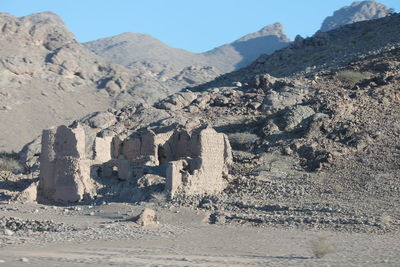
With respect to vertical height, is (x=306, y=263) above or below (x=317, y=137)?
below

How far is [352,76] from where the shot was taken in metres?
29.3

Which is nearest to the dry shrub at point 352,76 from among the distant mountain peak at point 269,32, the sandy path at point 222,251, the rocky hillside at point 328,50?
the rocky hillside at point 328,50

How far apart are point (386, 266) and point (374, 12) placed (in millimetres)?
94839

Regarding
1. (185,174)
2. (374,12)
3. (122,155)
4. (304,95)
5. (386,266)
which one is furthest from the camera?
(374,12)

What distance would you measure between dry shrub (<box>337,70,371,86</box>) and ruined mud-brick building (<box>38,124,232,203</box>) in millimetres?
9095

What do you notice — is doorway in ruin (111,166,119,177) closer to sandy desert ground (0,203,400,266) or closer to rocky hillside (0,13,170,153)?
sandy desert ground (0,203,400,266)

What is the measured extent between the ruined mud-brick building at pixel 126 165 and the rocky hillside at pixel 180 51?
75238 mm

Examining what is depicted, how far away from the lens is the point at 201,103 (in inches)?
1172

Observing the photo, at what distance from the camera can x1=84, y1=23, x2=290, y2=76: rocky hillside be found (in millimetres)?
104275

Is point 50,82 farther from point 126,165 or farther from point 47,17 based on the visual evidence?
point 47,17

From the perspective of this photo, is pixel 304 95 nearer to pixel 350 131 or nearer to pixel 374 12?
pixel 350 131

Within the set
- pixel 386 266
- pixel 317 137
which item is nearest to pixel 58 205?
pixel 317 137

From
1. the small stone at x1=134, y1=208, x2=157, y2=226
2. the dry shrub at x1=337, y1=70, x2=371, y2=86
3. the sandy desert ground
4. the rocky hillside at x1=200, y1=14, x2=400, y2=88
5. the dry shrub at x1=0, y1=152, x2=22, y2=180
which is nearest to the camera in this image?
the sandy desert ground

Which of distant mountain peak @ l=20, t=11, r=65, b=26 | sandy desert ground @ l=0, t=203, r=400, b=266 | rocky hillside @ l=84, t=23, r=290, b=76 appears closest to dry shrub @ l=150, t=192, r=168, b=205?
sandy desert ground @ l=0, t=203, r=400, b=266
